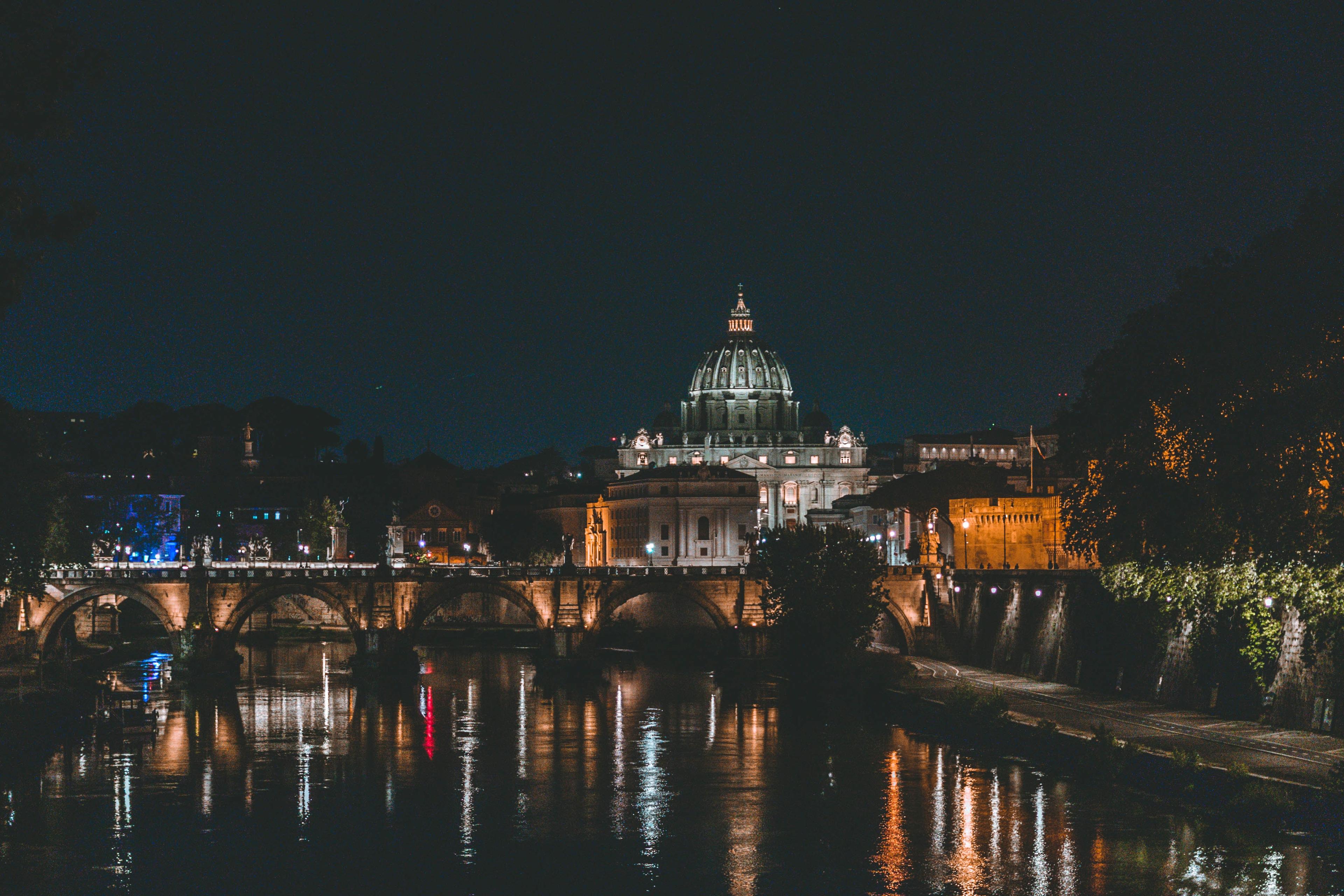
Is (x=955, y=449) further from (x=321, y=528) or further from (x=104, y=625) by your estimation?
(x=104, y=625)

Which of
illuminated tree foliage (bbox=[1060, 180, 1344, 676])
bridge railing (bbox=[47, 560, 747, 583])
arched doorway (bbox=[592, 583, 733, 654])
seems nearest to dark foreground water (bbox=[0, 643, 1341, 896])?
illuminated tree foliage (bbox=[1060, 180, 1344, 676])

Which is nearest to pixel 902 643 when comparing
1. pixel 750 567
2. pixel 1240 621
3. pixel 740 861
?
pixel 750 567

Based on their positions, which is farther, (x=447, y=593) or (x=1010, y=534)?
(x=1010, y=534)

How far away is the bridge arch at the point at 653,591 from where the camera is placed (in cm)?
7088

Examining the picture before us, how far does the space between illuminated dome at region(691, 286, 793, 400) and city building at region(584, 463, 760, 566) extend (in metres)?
48.4

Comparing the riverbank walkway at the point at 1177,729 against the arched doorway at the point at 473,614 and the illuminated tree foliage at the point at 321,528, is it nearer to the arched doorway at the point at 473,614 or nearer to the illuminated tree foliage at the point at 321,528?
the arched doorway at the point at 473,614

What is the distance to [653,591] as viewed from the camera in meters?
72.8

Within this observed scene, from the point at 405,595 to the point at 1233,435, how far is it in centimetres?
4296

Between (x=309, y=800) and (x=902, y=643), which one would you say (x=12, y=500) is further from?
(x=902, y=643)

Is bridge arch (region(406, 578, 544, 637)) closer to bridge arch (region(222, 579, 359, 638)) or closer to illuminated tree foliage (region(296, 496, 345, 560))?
bridge arch (region(222, 579, 359, 638))

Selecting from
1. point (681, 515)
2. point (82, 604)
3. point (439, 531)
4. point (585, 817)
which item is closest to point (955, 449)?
point (681, 515)

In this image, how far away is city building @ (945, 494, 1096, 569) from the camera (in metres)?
66.9

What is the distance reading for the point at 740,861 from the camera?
30422mm

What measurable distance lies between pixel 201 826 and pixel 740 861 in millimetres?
11109
